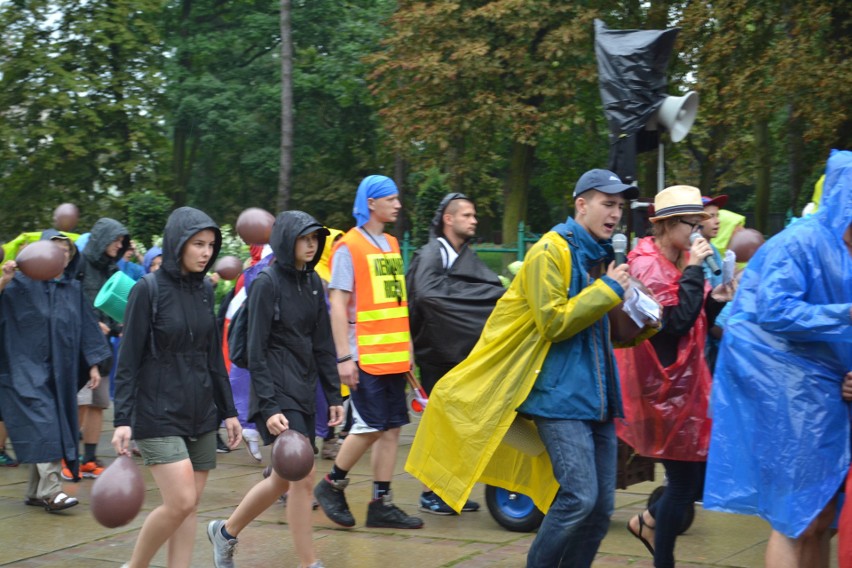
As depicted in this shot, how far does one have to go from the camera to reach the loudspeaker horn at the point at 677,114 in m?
6.91

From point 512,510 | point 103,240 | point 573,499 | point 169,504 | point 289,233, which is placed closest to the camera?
point 573,499

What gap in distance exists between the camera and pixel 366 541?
644cm

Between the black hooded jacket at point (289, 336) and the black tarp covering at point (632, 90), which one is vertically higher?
the black tarp covering at point (632, 90)

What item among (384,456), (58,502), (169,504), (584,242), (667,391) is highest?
(584,242)

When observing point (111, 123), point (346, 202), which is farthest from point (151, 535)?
point (346, 202)

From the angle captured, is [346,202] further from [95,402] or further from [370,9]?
[95,402]

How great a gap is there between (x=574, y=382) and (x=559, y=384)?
6 centimetres

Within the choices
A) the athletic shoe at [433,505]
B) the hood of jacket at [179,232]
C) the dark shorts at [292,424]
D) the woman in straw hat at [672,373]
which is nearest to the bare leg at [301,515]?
the dark shorts at [292,424]

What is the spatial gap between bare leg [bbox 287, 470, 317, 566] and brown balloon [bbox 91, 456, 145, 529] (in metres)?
0.97

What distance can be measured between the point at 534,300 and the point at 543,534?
36.6 inches

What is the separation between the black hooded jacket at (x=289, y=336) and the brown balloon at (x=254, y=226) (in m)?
2.78

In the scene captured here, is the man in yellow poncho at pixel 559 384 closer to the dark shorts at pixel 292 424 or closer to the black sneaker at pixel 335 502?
the dark shorts at pixel 292 424

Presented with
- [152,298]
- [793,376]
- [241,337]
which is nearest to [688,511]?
[793,376]

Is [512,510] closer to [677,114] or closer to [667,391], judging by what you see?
[667,391]
